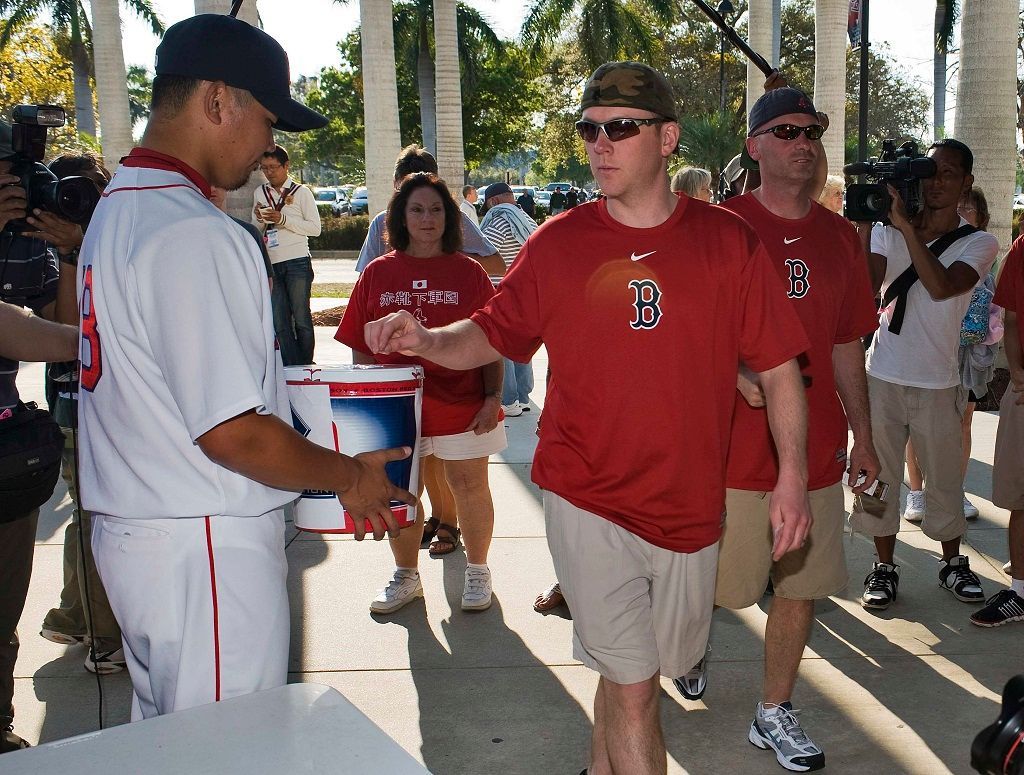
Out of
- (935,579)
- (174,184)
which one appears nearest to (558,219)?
(174,184)

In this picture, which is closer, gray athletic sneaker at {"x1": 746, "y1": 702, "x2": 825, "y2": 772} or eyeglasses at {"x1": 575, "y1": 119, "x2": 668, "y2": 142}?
eyeglasses at {"x1": 575, "y1": 119, "x2": 668, "y2": 142}

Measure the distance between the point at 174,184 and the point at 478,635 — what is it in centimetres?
322

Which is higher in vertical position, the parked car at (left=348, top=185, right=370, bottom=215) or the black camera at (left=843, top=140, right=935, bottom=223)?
Answer: the parked car at (left=348, top=185, right=370, bottom=215)

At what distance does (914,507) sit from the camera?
6.61 m

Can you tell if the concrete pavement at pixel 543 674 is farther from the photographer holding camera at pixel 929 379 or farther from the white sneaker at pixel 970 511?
the white sneaker at pixel 970 511

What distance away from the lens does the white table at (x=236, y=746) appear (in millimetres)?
1464

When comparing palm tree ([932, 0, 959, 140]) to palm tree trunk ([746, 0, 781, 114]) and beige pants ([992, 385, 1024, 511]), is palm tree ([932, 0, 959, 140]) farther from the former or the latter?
beige pants ([992, 385, 1024, 511])

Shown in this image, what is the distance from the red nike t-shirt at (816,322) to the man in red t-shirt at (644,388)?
26.1 inches

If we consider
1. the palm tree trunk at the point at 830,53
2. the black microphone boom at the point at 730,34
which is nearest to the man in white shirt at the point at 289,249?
the black microphone boom at the point at 730,34

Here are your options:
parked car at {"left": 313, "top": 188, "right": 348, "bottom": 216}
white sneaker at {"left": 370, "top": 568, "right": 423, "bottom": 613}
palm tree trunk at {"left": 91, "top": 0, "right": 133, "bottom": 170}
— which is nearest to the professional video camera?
white sneaker at {"left": 370, "top": 568, "right": 423, "bottom": 613}

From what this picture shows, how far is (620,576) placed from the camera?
3105mm

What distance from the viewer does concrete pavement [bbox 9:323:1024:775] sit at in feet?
13.0

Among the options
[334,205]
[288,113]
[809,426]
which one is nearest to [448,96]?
[809,426]

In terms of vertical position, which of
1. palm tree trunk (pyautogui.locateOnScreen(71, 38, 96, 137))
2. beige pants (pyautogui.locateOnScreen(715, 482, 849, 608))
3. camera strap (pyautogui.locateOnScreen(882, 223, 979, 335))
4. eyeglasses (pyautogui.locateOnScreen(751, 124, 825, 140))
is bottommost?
beige pants (pyautogui.locateOnScreen(715, 482, 849, 608))
